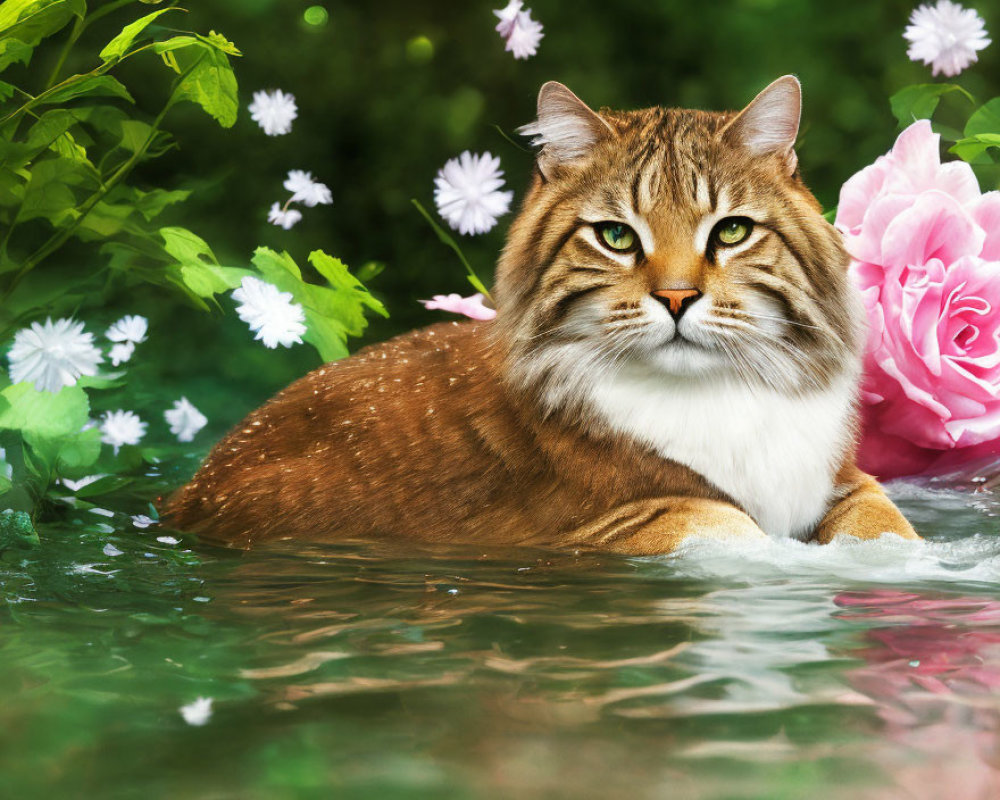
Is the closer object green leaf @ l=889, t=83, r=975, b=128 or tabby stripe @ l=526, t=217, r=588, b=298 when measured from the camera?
tabby stripe @ l=526, t=217, r=588, b=298

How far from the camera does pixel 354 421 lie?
10.3 feet

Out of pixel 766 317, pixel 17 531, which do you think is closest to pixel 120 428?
pixel 17 531

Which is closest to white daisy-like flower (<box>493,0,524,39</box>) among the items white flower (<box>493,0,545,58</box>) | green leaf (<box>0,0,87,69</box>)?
white flower (<box>493,0,545,58</box>)

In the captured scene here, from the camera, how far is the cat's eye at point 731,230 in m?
2.87

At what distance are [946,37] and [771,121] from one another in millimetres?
1118

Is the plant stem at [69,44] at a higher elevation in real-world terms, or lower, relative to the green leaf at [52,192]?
higher

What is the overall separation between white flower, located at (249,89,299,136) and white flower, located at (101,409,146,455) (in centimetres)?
96

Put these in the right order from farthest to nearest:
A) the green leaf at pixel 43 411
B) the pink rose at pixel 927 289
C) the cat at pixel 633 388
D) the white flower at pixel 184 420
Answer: the white flower at pixel 184 420 < the pink rose at pixel 927 289 < the green leaf at pixel 43 411 < the cat at pixel 633 388

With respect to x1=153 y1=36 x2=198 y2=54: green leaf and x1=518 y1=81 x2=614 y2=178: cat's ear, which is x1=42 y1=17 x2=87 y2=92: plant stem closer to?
x1=153 y1=36 x2=198 y2=54: green leaf

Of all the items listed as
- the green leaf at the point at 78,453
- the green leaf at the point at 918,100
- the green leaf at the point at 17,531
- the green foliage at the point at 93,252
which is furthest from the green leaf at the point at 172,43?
the green leaf at the point at 918,100

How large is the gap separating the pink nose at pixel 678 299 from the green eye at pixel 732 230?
23 cm

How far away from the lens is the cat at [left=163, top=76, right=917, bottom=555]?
2783mm

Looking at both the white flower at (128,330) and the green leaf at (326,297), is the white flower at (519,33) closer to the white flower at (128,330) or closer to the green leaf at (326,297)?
the green leaf at (326,297)

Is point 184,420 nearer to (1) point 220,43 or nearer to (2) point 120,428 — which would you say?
(2) point 120,428
